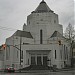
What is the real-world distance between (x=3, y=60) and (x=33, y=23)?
17.2m

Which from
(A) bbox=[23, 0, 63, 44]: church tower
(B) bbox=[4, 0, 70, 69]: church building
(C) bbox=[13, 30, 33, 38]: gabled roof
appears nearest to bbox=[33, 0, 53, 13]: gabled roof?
(B) bbox=[4, 0, 70, 69]: church building

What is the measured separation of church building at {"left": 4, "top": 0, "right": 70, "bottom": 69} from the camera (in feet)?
272

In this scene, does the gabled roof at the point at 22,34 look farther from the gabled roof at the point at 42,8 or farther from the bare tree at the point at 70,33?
the bare tree at the point at 70,33

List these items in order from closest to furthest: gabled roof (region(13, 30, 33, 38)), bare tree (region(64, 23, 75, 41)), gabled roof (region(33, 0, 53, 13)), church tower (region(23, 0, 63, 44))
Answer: bare tree (region(64, 23, 75, 41))
gabled roof (region(13, 30, 33, 38))
church tower (region(23, 0, 63, 44))
gabled roof (region(33, 0, 53, 13))

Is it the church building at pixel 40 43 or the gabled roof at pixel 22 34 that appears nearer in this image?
the church building at pixel 40 43

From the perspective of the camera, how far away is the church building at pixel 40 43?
272 ft

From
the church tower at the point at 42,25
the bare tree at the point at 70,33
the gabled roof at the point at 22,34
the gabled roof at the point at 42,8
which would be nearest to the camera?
the bare tree at the point at 70,33

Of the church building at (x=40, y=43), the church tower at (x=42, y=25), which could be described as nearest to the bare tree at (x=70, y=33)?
the church building at (x=40, y=43)

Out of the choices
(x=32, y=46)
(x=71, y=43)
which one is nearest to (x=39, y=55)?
(x=32, y=46)

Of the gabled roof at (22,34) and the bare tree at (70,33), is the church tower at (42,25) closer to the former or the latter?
the gabled roof at (22,34)

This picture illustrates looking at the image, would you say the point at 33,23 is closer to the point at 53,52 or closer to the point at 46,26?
the point at 46,26

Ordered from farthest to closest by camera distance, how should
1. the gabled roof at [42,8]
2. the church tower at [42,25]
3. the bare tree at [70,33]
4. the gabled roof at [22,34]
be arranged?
the gabled roof at [42,8]
the church tower at [42,25]
the gabled roof at [22,34]
the bare tree at [70,33]

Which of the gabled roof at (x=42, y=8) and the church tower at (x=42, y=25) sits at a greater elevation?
the gabled roof at (x=42, y=8)

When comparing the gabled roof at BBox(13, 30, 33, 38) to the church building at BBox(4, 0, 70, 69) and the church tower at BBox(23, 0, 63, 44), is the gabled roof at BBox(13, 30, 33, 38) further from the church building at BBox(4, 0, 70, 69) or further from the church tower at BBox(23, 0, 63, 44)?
the church tower at BBox(23, 0, 63, 44)
